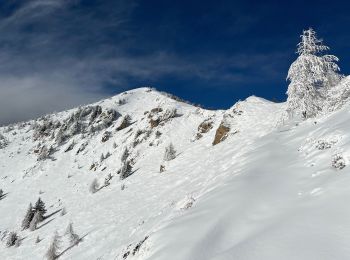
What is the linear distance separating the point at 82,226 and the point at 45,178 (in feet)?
→ 108

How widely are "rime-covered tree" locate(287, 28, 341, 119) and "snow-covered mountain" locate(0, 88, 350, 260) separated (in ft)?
6.22

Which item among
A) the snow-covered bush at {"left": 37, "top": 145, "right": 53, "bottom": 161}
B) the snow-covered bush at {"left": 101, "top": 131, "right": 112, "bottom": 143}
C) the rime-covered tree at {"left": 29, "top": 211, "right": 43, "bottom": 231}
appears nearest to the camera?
the rime-covered tree at {"left": 29, "top": 211, "right": 43, "bottom": 231}

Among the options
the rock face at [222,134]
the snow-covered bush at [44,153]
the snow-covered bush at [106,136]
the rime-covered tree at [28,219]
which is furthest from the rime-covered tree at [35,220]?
the snow-covered bush at [44,153]

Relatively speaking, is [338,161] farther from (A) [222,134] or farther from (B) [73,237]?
(A) [222,134]

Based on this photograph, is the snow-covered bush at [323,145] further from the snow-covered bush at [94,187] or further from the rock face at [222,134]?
the snow-covered bush at [94,187]

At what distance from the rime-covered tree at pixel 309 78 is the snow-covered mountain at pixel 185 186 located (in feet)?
6.22

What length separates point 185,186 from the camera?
2745 centimetres

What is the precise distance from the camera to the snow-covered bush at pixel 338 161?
42.4 ft

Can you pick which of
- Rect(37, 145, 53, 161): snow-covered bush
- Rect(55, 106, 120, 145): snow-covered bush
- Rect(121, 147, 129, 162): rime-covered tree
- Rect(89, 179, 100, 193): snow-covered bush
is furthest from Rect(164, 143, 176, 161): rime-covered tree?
Rect(37, 145, 53, 161): snow-covered bush

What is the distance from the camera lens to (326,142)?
1652 centimetres

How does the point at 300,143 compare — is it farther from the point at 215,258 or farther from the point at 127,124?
the point at 127,124

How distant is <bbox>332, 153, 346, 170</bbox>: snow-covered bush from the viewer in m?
12.9

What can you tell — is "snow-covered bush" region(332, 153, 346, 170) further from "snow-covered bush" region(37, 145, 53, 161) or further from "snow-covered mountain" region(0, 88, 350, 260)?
"snow-covered bush" region(37, 145, 53, 161)

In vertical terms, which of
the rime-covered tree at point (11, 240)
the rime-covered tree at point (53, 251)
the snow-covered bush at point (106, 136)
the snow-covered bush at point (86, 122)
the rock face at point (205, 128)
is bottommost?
the rime-covered tree at point (53, 251)
